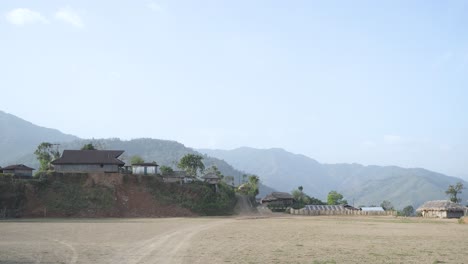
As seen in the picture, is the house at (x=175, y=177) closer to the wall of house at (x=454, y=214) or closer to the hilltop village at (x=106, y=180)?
the hilltop village at (x=106, y=180)

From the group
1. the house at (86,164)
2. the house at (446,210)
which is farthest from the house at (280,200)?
the house at (86,164)

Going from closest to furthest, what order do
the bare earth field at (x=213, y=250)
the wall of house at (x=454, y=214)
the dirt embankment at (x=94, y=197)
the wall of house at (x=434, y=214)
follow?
1. the bare earth field at (x=213, y=250)
2. the dirt embankment at (x=94, y=197)
3. the wall of house at (x=454, y=214)
4. the wall of house at (x=434, y=214)

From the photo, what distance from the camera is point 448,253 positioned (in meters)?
23.4

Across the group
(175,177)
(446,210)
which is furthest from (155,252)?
(446,210)

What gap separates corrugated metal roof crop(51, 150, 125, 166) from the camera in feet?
230

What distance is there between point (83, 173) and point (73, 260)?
51.4m

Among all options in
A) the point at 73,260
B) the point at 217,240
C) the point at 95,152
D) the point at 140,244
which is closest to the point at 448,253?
the point at 217,240

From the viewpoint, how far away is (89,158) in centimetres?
7075

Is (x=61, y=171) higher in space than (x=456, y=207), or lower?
higher

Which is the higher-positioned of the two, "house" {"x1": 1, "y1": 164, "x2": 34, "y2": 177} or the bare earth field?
"house" {"x1": 1, "y1": 164, "x2": 34, "y2": 177}

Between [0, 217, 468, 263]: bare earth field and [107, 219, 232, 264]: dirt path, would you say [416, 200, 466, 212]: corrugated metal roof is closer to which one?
[0, 217, 468, 263]: bare earth field

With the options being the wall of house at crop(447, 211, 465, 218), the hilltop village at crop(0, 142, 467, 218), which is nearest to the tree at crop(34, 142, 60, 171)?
the hilltop village at crop(0, 142, 467, 218)

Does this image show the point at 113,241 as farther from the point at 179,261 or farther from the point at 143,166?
the point at 143,166

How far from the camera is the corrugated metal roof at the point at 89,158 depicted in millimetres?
70000
